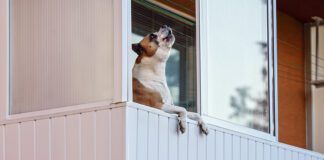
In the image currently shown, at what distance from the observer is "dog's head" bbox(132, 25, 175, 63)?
670 cm

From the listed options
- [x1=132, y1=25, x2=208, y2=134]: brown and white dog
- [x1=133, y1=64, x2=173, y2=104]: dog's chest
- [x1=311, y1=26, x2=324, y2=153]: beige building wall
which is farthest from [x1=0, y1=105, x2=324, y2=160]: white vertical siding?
[x1=311, y1=26, x2=324, y2=153]: beige building wall

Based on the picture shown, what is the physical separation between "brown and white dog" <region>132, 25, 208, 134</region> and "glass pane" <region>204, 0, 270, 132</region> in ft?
1.72

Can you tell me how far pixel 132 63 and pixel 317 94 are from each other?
6.32 m

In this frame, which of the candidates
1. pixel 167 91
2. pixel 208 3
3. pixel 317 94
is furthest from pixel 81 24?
pixel 317 94


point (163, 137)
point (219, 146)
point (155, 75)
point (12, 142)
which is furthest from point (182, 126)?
point (12, 142)

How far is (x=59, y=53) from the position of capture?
650 centimetres

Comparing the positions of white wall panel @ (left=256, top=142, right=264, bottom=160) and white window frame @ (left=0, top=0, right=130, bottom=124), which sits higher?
white window frame @ (left=0, top=0, right=130, bottom=124)

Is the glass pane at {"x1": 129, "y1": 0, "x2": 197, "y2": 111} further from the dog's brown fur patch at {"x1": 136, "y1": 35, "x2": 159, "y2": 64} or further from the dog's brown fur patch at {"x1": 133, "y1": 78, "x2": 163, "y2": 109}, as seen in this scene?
the dog's brown fur patch at {"x1": 133, "y1": 78, "x2": 163, "y2": 109}

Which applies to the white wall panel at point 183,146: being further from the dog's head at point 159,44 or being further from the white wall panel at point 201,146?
the dog's head at point 159,44

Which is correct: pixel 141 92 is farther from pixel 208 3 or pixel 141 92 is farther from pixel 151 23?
pixel 208 3

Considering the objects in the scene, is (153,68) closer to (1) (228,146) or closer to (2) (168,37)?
(2) (168,37)

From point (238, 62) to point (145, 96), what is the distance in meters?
1.54

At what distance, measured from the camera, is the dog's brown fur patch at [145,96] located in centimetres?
649

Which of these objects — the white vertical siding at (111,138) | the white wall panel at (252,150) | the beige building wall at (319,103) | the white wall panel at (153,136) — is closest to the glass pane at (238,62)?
the white wall panel at (252,150)
